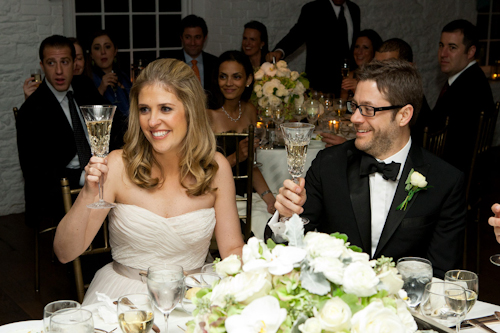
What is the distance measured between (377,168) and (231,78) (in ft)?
6.97

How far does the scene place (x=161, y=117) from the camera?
7.75 ft

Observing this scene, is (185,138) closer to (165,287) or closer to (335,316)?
(165,287)

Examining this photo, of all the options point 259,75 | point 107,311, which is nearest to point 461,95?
point 259,75

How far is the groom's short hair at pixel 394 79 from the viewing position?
2.41 metres

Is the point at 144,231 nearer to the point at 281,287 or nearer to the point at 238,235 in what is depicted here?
the point at 238,235

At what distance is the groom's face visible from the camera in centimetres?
242

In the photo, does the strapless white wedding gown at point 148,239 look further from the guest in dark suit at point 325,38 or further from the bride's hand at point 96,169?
the guest in dark suit at point 325,38

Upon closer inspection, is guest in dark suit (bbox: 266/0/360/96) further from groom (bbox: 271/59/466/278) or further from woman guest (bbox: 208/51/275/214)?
groom (bbox: 271/59/466/278)

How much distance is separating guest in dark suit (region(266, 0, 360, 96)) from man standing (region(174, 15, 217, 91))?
91cm

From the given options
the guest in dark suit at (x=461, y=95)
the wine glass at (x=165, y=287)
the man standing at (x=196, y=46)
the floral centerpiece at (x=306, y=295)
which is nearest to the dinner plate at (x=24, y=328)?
the wine glass at (x=165, y=287)

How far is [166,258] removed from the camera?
2516 mm

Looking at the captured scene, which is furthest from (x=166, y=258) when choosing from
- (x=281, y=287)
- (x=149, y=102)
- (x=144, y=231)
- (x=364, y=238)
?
(x=281, y=287)

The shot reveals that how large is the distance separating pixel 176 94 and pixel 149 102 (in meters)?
0.11

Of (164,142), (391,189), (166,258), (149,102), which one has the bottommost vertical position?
(166,258)
